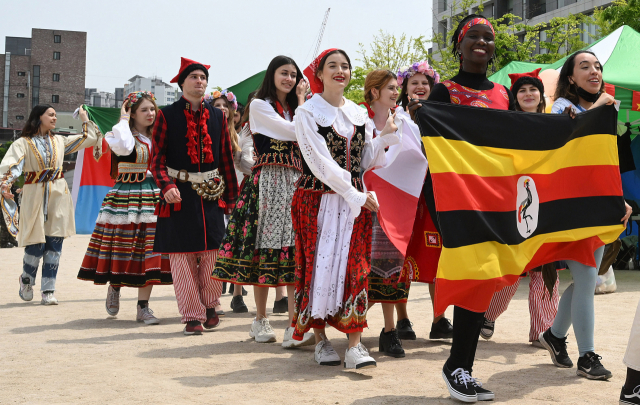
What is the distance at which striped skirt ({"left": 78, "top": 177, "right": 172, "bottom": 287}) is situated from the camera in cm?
662

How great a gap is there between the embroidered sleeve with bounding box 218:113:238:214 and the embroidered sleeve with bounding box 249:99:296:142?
87cm

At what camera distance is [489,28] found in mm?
4199

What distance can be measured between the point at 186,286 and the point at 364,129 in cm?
217

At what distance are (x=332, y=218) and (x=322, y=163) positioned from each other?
37cm

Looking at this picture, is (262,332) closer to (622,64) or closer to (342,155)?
(342,155)

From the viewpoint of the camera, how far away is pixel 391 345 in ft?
15.4

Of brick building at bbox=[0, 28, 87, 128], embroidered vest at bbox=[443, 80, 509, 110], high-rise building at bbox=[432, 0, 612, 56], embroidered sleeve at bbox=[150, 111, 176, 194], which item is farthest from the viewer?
brick building at bbox=[0, 28, 87, 128]

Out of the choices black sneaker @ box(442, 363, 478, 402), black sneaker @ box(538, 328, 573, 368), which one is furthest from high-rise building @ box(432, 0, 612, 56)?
black sneaker @ box(442, 363, 478, 402)

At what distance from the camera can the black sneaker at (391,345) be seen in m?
4.67

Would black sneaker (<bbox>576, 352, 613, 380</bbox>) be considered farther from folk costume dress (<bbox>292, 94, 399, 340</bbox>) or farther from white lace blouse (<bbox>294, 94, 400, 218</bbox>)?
white lace blouse (<bbox>294, 94, 400, 218</bbox>)

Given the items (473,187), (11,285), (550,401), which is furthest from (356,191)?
(11,285)

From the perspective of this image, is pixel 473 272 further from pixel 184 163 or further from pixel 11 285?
pixel 11 285

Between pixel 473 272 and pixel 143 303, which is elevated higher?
pixel 473 272

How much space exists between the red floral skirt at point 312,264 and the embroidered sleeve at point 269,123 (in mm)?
671
